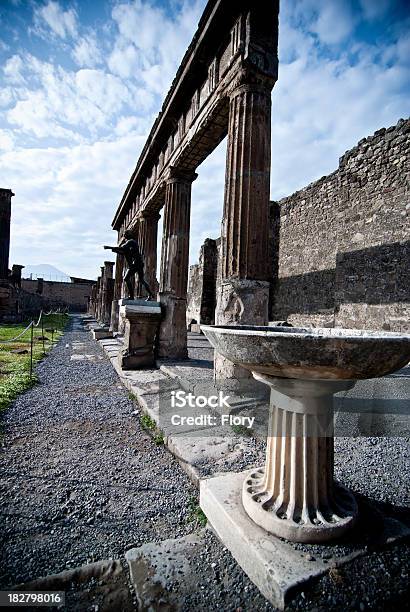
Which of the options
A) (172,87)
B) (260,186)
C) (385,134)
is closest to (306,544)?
(260,186)

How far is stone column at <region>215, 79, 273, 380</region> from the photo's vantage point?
3711mm

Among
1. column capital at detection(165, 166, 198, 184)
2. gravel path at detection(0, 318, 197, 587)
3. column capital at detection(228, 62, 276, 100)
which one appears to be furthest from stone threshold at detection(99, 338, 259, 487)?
column capital at detection(165, 166, 198, 184)

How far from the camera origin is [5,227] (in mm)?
21078

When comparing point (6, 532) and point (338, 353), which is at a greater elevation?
point (338, 353)

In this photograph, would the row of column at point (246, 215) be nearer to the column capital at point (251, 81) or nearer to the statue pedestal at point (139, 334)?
the column capital at point (251, 81)

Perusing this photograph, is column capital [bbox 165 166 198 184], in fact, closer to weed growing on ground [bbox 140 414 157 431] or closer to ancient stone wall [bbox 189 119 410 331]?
ancient stone wall [bbox 189 119 410 331]

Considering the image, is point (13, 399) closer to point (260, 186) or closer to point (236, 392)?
point (236, 392)

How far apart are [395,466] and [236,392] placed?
1669mm

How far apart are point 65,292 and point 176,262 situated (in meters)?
37.9

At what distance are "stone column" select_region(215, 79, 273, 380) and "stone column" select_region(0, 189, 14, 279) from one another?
69.9 ft

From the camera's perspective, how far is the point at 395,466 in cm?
237

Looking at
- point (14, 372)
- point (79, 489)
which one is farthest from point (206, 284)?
point (79, 489)

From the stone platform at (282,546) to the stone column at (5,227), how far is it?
75.9 ft
